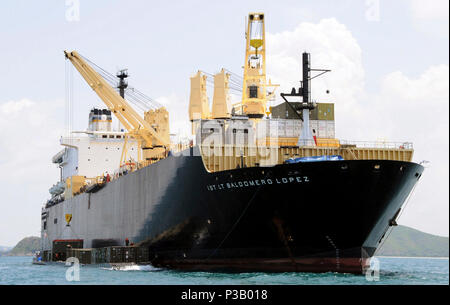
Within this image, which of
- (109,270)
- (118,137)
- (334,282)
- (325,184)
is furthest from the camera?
(118,137)

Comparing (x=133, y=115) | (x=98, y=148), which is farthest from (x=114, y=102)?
(x=98, y=148)

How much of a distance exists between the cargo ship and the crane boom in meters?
0.09

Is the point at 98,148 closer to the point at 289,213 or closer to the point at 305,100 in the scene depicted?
the point at 305,100

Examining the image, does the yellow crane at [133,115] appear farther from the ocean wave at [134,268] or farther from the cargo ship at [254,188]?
the ocean wave at [134,268]

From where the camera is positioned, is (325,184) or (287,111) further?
(287,111)

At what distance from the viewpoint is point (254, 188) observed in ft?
90.3

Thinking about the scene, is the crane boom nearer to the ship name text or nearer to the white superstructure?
the white superstructure

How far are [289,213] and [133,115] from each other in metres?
19.0

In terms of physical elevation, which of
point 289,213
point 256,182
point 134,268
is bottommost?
point 134,268

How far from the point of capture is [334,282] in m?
23.7

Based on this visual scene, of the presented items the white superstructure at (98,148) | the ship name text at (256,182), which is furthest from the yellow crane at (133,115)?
the ship name text at (256,182)
